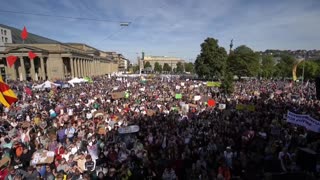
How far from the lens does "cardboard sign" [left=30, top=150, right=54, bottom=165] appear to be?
10144 mm

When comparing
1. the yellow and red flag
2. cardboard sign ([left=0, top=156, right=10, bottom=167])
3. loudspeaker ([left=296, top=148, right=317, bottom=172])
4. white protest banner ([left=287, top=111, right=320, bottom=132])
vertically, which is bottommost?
cardboard sign ([left=0, top=156, right=10, bottom=167])

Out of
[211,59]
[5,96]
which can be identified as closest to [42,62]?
[211,59]

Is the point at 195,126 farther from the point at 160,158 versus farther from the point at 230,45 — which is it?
the point at 230,45

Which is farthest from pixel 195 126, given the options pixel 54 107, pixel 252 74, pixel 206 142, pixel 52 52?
pixel 52 52

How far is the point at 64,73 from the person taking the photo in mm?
86750

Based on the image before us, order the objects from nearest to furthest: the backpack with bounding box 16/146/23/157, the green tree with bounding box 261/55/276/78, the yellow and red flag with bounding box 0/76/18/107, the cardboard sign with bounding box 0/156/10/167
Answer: the cardboard sign with bounding box 0/156/10/167 < the backpack with bounding box 16/146/23/157 < the yellow and red flag with bounding box 0/76/18/107 < the green tree with bounding box 261/55/276/78

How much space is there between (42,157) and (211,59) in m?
69.6

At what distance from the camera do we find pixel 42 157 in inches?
409

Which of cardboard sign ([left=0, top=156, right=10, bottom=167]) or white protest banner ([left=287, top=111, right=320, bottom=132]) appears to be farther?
white protest banner ([left=287, top=111, right=320, bottom=132])

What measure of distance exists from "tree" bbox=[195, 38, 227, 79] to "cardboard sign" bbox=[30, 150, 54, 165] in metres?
68.7

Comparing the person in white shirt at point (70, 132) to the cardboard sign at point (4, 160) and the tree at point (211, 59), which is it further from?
the tree at point (211, 59)

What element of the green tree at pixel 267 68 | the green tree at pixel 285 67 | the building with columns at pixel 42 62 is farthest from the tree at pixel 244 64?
the building with columns at pixel 42 62

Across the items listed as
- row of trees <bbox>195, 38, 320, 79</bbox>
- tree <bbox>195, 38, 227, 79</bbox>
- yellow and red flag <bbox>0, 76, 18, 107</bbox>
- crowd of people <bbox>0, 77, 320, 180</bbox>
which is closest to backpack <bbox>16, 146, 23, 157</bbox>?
crowd of people <bbox>0, 77, 320, 180</bbox>

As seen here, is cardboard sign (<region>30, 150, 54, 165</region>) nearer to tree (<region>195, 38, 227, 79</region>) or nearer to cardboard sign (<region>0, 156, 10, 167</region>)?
cardboard sign (<region>0, 156, 10, 167</region>)
